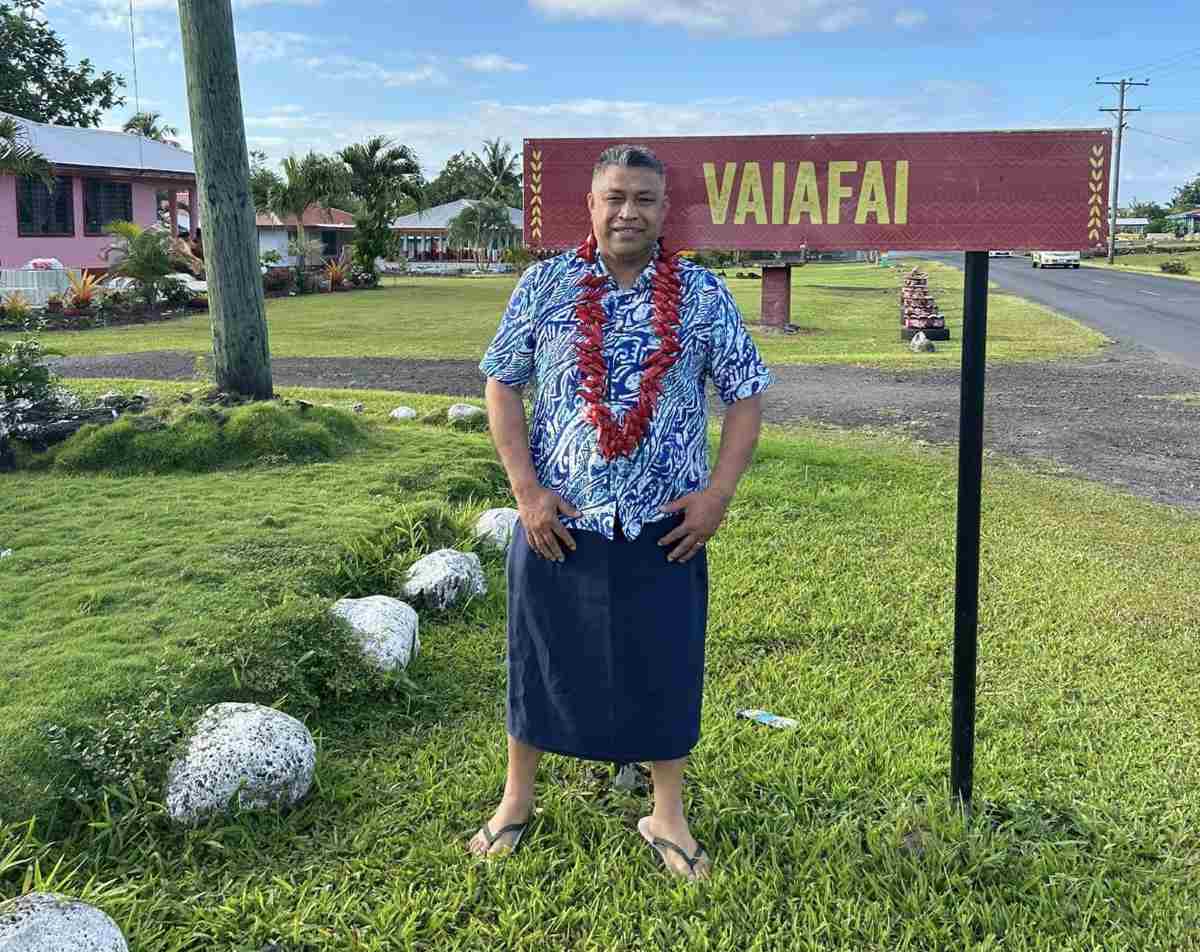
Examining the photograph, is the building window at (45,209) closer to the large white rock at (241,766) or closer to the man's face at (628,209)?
the large white rock at (241,766)

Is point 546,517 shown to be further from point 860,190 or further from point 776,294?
point 776,294

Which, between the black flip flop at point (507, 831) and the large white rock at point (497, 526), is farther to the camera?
the large white rock at point (497, 526)

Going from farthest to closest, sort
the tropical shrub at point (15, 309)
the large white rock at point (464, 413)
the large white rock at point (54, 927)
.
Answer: the tropical shrub at point (15, 309) → the large white rock at point (464, 413) → the large white rock at point (54, 927)

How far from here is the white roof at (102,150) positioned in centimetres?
2505

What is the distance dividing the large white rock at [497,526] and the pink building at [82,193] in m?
23.2

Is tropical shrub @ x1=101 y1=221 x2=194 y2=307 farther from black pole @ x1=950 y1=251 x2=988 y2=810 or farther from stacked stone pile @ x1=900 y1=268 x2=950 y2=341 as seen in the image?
black pole @ x1=950 y1=251 x2=988 y2=810

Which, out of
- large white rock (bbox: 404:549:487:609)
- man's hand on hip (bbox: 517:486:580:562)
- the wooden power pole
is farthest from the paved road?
man's hand on hip (bbox: 517:486:580:562)

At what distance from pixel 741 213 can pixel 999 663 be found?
6.86 ft

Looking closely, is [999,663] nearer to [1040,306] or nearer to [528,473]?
[528,473]

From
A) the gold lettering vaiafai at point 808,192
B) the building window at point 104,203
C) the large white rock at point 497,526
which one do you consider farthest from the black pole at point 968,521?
the building window at point 104,203

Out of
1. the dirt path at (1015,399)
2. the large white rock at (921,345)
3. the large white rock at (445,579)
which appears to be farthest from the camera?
the large white rock at (921,345)

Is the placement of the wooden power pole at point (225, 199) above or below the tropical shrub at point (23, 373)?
above

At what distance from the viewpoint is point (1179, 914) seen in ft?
8.05

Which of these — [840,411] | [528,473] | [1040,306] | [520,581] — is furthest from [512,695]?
[1040,306]
